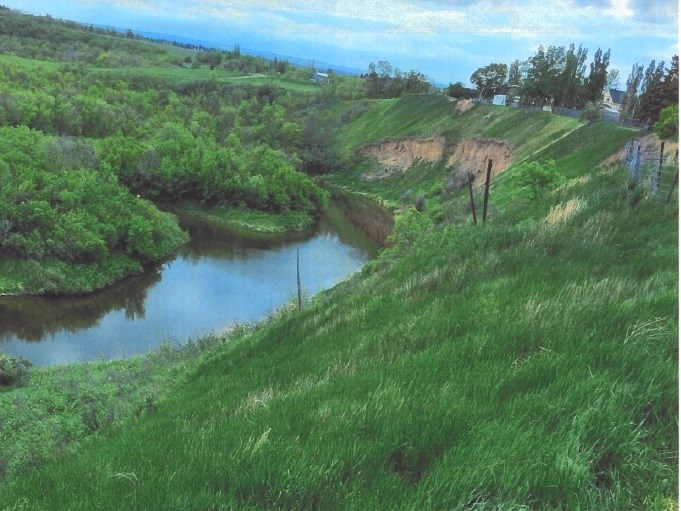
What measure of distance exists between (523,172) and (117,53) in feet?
535

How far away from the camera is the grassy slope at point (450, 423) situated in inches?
140

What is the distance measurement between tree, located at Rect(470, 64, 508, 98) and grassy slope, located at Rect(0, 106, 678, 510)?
93.6 meters

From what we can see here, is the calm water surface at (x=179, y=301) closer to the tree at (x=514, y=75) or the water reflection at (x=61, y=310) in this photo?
the water reflection at (x=61, y=310)

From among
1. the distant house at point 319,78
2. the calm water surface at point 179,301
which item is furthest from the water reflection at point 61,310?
the distant house at point 319,78

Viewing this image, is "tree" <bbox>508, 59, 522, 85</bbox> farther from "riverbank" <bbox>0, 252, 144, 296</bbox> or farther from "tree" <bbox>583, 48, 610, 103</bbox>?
"riverbank" <bbox>0, 252, 144, 296</bbox>

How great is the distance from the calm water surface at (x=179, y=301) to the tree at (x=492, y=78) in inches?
2105

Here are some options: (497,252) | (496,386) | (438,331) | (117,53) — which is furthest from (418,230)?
(117,53)

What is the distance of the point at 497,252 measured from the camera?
11570 millimetres

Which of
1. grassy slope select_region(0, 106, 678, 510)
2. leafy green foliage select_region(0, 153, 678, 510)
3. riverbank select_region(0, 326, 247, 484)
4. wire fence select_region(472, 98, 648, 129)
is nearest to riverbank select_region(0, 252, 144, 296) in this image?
riverbank select_region(0, 326, 247, 484)

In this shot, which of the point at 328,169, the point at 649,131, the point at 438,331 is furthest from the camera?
the point at 328,169

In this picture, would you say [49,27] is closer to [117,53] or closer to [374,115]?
[117,53]

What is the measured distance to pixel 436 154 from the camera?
77750 millimetres

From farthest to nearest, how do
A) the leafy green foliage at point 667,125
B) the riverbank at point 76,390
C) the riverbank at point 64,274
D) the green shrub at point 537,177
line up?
the riverbank at point 64,274 → the leafy green foliage at point 667,125 → the green shrub at point 537,177 → the riverbank at point 76,390

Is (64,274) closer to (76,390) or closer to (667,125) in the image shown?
(76,390)
